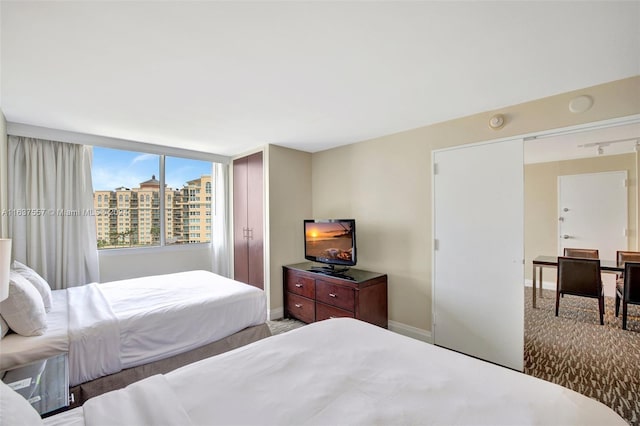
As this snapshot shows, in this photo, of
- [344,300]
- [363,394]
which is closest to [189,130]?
[344,300]

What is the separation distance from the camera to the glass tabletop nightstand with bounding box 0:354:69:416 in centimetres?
134

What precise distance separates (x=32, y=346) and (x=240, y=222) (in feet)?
9.66

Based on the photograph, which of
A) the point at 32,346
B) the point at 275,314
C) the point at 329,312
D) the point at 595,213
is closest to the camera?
the point at 32,346

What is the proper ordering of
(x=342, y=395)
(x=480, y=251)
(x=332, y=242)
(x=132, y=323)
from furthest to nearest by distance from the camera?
(x=332, y=242) < (x=480, y=251) < (x=132, y=323) < (x=342, y=395)

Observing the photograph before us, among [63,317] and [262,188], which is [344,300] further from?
[63,317]

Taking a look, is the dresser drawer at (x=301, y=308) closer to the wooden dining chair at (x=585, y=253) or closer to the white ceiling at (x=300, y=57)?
the white ceiling at (x=300, y=57)

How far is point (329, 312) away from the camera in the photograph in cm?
337

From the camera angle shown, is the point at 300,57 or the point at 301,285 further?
the point at 301,285

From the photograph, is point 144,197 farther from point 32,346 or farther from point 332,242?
point 332,242

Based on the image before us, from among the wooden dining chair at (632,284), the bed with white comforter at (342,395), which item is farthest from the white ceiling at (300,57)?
the wooden dining chair at (632,284)

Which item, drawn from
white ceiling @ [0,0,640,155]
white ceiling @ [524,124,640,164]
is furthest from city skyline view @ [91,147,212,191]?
white ceiling @ [524,124,640,164]

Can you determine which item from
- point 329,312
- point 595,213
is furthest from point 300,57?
point 595,213

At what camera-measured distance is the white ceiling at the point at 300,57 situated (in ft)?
4.69

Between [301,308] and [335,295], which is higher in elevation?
[335,295]
